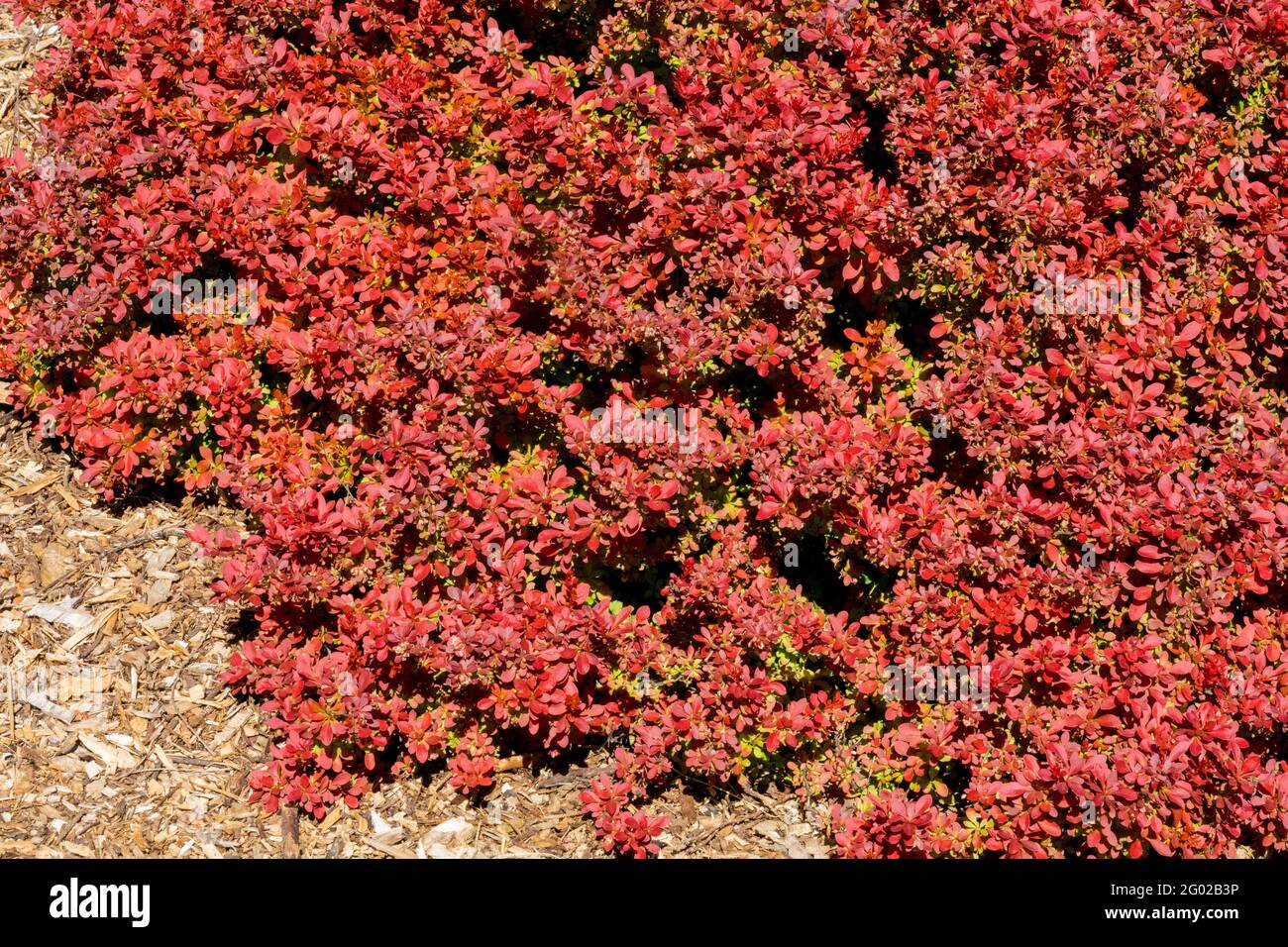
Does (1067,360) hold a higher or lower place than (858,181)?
lower

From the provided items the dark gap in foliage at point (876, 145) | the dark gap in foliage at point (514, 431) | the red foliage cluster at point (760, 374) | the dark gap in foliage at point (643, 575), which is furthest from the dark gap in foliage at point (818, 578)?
the dark gap in foliage at point (876, 145)

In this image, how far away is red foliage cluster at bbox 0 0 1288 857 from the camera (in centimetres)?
416

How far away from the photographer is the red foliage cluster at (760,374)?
416 centimetres

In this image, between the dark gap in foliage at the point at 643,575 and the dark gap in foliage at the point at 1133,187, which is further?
the dark gap in foliage at the point at 643,575

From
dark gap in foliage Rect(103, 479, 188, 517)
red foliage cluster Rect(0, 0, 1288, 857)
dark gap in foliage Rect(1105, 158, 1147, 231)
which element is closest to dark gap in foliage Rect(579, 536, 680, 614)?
red foliage cluster Rect(0, 0, 1288, 857)

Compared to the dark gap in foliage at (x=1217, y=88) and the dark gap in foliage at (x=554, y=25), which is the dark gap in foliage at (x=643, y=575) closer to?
the dark gap in foliage at (x=554, y=25)

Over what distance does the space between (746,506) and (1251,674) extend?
6.34 ft

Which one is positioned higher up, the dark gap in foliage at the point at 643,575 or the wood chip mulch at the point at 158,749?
the dark gap in foliage at the point at 643,575

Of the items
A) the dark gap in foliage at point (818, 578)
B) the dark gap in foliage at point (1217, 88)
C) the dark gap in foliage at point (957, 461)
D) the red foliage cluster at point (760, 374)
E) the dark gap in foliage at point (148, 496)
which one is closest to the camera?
the red foliage cluster at point (760, 374)

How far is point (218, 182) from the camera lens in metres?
4.45

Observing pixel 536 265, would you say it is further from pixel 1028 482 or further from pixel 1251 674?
pixel 1251 674

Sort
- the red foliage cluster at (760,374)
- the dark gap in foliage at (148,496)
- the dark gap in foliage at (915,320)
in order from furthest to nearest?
the dark gap in foliage at (148,496) < the dark gap in foliage at (915,320) < the red foliage cluster at (760,374)

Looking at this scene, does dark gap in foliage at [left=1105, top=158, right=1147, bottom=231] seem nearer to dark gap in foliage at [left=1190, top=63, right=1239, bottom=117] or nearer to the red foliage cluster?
the red foliage cluster

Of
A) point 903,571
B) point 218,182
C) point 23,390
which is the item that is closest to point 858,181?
point 903,571
